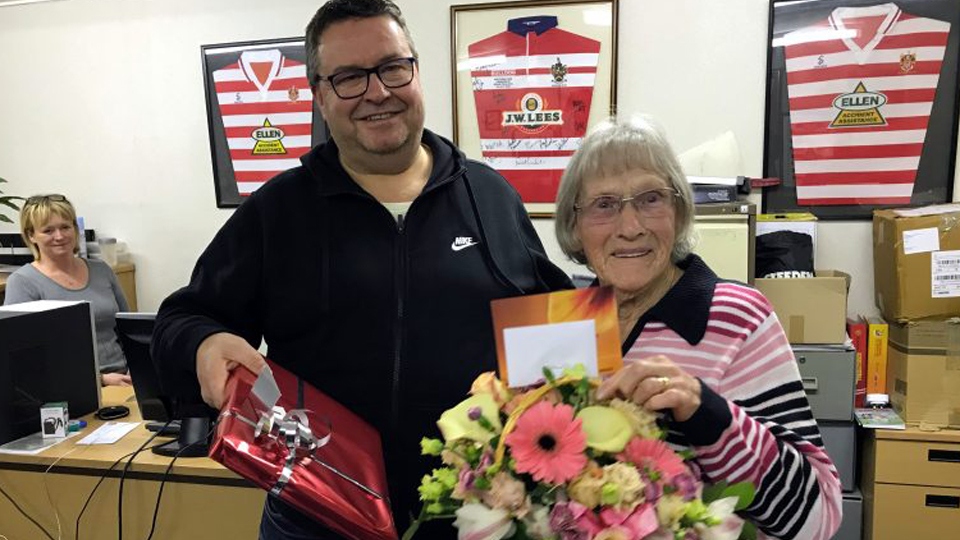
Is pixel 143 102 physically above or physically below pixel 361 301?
above

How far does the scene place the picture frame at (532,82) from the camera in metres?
2.95

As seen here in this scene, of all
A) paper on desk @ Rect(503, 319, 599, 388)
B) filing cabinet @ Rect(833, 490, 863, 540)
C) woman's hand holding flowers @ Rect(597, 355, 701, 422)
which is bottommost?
filing cabinet @ Rect(833, 490, 863, 540)

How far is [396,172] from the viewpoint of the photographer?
54.9 inches

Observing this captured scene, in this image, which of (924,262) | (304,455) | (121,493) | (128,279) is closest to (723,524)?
(304,455)

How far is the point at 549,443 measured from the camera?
2.32 feet

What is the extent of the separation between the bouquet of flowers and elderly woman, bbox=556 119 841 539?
0.05m

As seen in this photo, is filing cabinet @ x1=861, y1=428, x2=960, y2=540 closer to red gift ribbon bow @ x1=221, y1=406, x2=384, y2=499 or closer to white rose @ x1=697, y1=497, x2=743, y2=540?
white rose @ x1=697, y1=497, x2=743, y2=540

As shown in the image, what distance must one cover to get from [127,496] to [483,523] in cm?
179

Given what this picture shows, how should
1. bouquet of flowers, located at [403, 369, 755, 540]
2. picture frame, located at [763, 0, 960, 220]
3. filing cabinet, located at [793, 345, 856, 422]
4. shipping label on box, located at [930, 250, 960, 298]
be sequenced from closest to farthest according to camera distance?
bouquet of flowers, located at [403, 369, 755, 540] < shipping label on box, located at [930, 250, 960, 298] < filing cabinet, located at [793, 345, 856, 422] < picture frame, located at [763, 0, 960, 220]

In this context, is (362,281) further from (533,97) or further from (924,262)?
(924,262)

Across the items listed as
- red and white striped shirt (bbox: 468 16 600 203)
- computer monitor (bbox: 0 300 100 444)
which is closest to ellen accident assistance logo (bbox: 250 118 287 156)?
red and white striped shirt (bbox: 468 16 600 203)

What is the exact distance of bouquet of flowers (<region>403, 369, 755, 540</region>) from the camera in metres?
0.68

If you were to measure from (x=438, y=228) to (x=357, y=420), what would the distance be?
16.0 inches

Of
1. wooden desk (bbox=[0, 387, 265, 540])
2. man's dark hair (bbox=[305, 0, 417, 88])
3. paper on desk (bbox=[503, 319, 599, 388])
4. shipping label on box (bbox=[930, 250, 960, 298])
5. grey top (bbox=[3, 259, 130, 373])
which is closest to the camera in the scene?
paper on desk (bbox=[503, 319, 599, 388])
